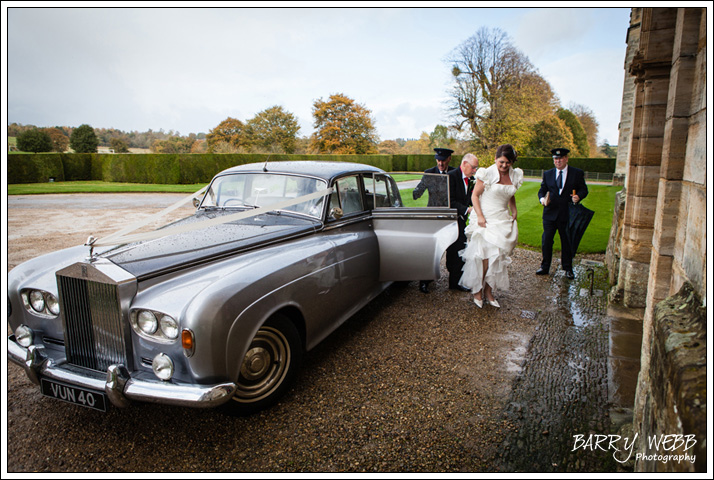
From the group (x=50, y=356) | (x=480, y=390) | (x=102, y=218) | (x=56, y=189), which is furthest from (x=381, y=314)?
(x=56, y=189)

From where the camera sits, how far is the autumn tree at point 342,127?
54906mm

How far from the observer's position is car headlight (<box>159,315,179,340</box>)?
8.63 feet

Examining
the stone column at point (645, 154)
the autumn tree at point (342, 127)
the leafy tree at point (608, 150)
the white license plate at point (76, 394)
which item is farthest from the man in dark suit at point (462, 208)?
the leafy tree at point (608, 150)

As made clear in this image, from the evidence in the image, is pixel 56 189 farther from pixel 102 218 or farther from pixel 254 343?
pixel 254 343

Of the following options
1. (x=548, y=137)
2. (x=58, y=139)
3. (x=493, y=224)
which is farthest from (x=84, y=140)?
(x=548, y=137)

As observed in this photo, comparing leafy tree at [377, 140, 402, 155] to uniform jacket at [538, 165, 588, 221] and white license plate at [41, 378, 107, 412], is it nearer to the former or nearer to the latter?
uniform jacket at [538, 165, 588, 221]

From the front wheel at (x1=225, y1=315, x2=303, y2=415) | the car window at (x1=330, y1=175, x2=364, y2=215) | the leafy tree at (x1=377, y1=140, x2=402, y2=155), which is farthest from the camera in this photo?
the leafy tree at (x1=377, y1=140, x2=402, y2=155)

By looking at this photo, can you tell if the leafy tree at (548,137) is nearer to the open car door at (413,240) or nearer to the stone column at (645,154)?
the stone column at (645,154)

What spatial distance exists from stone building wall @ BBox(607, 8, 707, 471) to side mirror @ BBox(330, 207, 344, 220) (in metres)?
2.83

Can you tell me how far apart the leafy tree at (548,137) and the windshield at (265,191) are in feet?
150

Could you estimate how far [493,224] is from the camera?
5.19m

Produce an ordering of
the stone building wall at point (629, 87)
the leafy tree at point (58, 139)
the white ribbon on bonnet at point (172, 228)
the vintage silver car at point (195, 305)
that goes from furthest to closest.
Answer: the leafy tree at point (58, 139), the stone building wall at point (629, 87), the white ribbon on bonnet at point (172, 228), the vintage silver car at point (195, 305)

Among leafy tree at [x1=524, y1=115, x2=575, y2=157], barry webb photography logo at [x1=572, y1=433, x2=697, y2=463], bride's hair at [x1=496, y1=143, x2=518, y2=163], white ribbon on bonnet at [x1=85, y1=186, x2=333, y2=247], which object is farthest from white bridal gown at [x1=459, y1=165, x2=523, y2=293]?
leafy tree at [x1=524, y1=115, x2=575, y2=157]

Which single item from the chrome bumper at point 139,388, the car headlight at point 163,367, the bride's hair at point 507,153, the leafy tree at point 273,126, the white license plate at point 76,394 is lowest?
the white license plate at point 76,394
